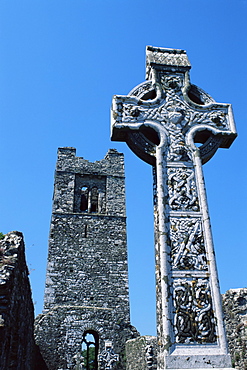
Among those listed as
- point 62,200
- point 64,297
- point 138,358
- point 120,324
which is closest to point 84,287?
point 64,297

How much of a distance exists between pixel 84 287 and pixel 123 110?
14.9 metres

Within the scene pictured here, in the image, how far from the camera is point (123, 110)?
375 cm

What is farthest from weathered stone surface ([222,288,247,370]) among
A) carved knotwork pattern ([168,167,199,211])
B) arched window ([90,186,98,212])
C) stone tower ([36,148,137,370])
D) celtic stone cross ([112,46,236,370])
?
arched window ([90,186,98,212])

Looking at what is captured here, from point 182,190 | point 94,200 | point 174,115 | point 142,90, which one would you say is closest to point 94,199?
point 94,200

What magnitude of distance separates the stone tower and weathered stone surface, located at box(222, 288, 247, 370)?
10.2 m

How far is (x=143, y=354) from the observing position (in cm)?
1110

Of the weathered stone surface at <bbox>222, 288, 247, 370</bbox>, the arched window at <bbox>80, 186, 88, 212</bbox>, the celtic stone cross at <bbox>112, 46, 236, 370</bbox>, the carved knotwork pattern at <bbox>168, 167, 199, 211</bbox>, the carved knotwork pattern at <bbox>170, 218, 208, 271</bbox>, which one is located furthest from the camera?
the arched window at <bbox>80, 186, 88, 212</bbox>

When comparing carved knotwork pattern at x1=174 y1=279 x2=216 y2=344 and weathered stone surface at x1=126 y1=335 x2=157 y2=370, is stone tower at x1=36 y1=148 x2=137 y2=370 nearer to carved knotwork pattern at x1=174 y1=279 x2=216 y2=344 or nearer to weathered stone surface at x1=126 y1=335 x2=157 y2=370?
weathered stone surface at x1=126 y1=335 x2=157 y2=370

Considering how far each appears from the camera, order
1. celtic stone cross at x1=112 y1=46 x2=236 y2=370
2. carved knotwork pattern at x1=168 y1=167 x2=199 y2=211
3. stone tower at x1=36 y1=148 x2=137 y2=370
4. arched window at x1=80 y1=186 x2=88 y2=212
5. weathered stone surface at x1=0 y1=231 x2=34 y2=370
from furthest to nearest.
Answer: arched window at x1=80 y1=186 x2=88 y2=212 → stone tower at x1=36 y1=148 x2=137 y2=370 → weathered stone surface at x1=0 y1=231 x2=34 y2=370 → carved knotwork pattern at x1=168 y1=167 x2=199 y2=211 → celtic stone cross at x1=112 y1=46 x2=236 y2=370

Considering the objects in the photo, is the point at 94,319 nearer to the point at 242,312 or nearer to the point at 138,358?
the point at 138,358

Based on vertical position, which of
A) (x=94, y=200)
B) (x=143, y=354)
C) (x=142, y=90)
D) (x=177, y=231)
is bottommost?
(x=143, y=354)

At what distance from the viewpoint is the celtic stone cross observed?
266 cm

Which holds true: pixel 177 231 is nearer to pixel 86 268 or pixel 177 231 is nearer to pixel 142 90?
pixel 142 90

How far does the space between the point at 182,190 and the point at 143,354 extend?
9.37 meters
